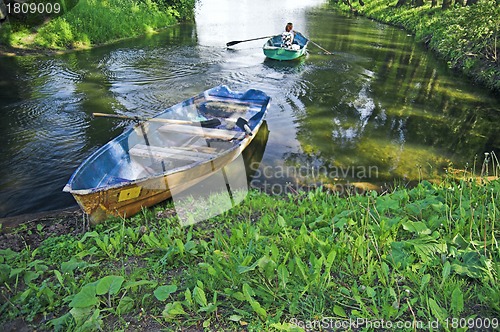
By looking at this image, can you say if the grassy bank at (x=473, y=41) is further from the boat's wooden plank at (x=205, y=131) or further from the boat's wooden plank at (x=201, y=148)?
the boat's wooden plank at (x=201, y=148)

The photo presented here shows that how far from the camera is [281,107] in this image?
34.1 ft

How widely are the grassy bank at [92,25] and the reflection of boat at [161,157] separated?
10.2 m

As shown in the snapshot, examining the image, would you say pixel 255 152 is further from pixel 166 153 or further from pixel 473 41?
pixel 473 41

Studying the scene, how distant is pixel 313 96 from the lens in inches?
447

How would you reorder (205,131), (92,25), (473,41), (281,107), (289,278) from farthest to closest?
1. (92,25)
2. (473,41)
3. (281,107)
4. (205,131)
5. (289,278)

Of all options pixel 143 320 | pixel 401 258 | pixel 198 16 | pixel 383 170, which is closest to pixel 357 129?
pixel 383 170

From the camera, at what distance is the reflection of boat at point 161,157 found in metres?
4.82

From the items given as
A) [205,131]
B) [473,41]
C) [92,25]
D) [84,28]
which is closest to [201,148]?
[205,131]

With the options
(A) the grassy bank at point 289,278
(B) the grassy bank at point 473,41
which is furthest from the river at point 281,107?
(A) the grassy bank at point 289,278

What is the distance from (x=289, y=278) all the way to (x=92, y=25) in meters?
17.2

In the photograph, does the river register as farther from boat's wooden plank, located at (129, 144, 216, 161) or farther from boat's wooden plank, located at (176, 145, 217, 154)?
boat's wooden plank, located at (129, 144, 216, 161)

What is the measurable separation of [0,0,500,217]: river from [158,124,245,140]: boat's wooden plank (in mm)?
927

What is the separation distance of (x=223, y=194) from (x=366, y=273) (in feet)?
10.9

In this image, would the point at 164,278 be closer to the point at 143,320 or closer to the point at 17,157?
the point at 143,320
